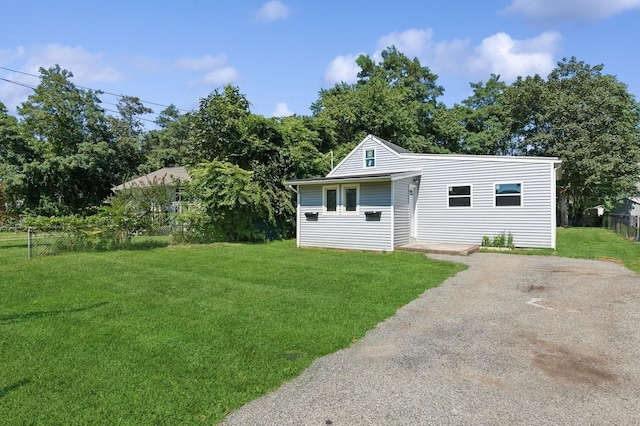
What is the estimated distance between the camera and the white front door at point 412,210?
1413cm

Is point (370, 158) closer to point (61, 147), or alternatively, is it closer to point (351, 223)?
point (351, 223)

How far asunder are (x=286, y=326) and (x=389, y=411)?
7.08ft

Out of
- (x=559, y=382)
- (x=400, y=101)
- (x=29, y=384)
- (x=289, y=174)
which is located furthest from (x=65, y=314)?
(x=400, y=101)

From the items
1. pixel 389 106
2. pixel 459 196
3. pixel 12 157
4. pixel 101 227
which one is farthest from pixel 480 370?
pixel 12 157

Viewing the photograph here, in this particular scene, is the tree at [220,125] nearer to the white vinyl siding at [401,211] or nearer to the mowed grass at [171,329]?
the white vinyl siding at [401,211]

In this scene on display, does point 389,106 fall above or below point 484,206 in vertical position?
above

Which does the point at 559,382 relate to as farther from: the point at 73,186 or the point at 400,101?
the point at 73,186

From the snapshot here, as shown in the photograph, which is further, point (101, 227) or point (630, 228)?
point (630, 228)

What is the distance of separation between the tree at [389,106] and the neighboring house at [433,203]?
864cm

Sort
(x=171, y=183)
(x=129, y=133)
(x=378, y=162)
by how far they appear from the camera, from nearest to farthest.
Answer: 1. (x=378, y=162)
2. (x=171, y=183)
3. (x=129, y=133)

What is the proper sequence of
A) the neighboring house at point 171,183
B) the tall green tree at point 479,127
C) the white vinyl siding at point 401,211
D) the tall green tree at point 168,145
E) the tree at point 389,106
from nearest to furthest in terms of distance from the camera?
the white vinyl siding at point 401,211, the neighboring house at point 171,183, the tree at point 389,106, the tall green tree at point 479,127, the tall green tree at point 168,145

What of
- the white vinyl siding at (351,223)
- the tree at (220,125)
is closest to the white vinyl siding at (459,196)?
the white vinyl siding at (351,223)

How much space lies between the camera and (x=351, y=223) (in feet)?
43.1

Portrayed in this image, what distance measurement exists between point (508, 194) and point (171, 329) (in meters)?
11.7
